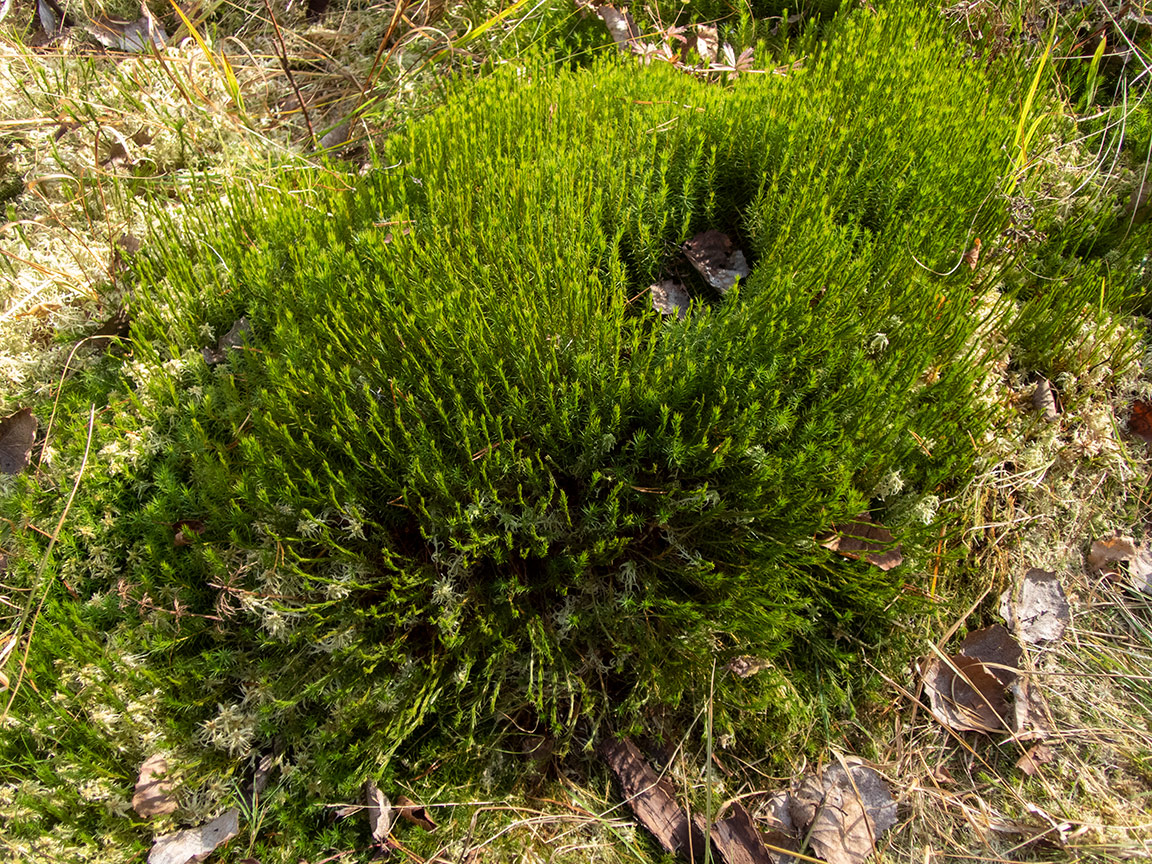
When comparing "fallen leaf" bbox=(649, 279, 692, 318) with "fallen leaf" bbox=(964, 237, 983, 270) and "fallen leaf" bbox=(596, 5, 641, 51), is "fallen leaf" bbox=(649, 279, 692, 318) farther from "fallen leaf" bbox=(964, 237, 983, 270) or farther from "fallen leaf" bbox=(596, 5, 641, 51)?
"fallen leaf" bbox=(596, 5, 641, 51)

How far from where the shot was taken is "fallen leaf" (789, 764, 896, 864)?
2076 millimetres

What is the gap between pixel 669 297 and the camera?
2508 mm

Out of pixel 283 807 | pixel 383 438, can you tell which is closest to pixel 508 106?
pixel 383 438

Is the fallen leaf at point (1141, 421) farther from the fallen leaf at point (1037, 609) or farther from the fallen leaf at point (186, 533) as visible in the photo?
the fallen leaf at point (186, 533)

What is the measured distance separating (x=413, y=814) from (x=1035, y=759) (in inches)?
77.6

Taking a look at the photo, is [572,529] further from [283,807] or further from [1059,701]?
[1059,701]

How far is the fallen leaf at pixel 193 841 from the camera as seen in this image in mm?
2043

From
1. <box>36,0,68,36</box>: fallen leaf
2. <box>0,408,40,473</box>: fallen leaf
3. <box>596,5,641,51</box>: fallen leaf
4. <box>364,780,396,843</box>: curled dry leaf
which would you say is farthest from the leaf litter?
<box>36,0,68,36</box>: fallen leaf

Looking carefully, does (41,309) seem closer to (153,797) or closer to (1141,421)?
(153,797)

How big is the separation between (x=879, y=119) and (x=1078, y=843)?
2.45 metres

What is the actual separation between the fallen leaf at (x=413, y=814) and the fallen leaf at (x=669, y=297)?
178cm

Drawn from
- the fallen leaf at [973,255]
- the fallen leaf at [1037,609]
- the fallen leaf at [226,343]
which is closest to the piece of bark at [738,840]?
the fallen leaf at [1037,609]

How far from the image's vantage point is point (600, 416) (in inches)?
82.1

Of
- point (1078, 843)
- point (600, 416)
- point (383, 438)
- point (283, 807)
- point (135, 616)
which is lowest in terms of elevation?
point (1078, 843)
